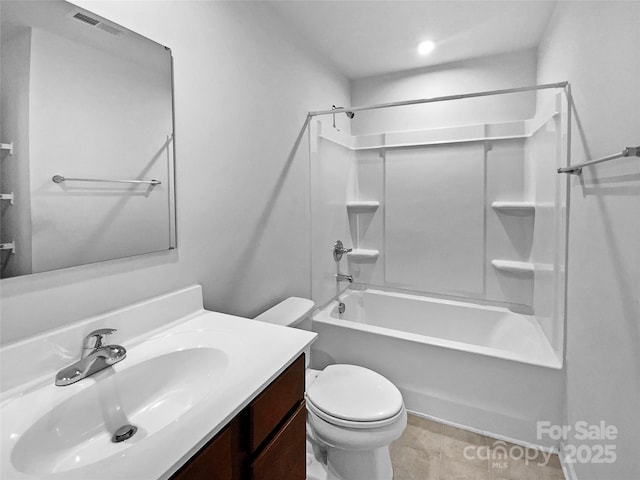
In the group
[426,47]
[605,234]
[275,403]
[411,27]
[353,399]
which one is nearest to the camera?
[275,403]

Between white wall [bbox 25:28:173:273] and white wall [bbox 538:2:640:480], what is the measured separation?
1.58m

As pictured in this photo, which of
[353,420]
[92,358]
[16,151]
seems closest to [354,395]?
[353,420]

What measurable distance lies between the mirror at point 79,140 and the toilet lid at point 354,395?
98 cm

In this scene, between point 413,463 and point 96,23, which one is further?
point 413,463

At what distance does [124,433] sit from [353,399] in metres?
0.97

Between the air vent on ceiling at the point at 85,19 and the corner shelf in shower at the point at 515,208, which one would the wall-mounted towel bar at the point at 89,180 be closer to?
the air vent on ceiling at the point at 85,19

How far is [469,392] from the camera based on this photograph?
1.89 m

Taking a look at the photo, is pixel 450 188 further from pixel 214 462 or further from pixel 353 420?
pixel 214 462

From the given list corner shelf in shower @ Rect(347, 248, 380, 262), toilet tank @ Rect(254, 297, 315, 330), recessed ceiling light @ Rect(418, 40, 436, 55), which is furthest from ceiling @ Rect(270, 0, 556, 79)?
toilet tank @ Rect(254, 297, 315, 330)

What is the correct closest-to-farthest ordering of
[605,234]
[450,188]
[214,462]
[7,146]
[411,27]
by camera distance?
[214,462] < [7,146] < [605,234] < [411,27] < [450,188]

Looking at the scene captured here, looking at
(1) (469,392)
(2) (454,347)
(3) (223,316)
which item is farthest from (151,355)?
(1) (469,392)

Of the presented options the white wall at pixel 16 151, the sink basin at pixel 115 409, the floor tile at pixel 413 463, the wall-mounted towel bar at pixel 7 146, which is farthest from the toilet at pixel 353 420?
the wall-mounted towel bar at pixel 7 146

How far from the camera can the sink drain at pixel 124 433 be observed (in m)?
0.82

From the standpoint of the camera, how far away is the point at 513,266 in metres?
A: 2.46
